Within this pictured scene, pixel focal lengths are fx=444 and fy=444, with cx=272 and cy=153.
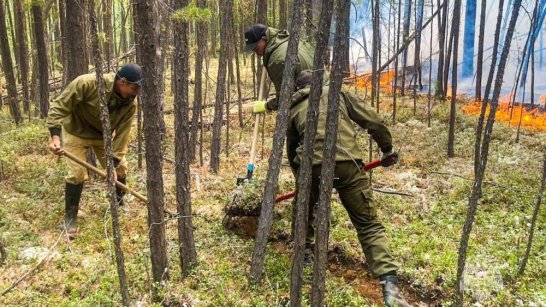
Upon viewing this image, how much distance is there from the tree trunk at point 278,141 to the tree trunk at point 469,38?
34.4 feet

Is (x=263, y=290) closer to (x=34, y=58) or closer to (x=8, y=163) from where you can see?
(x=8, y=163)

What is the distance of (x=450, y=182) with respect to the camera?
268 inches

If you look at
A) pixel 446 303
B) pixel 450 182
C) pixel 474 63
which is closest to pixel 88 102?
pixel 446 303

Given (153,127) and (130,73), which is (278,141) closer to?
(153,127)

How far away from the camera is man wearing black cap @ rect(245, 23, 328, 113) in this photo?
15.6 feet

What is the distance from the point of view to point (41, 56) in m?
9.65

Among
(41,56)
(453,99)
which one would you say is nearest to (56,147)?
(41,56)

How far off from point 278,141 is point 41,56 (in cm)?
812

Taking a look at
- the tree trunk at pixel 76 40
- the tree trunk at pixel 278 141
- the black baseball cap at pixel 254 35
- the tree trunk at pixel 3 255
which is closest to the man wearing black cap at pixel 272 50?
the black baseball cap at pixel 254 35

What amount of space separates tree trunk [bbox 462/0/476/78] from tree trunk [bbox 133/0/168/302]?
1104cm

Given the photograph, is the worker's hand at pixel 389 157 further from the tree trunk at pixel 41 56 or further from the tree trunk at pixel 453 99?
the tree trunk at pixel 41 56

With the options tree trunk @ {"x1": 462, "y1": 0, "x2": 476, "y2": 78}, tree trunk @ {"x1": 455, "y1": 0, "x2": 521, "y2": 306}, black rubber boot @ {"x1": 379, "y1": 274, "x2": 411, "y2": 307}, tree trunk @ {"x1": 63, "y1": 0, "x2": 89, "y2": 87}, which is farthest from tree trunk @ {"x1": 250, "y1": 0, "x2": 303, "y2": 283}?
tree trunk @ {"x1": 462, "y1": 0, "x2": 476, "y2": 78}

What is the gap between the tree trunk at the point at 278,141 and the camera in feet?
10.8

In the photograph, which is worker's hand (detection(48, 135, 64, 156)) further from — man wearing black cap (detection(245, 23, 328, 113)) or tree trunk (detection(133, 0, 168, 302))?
man wearing black cap (detection(245, 23, 328, 113))
